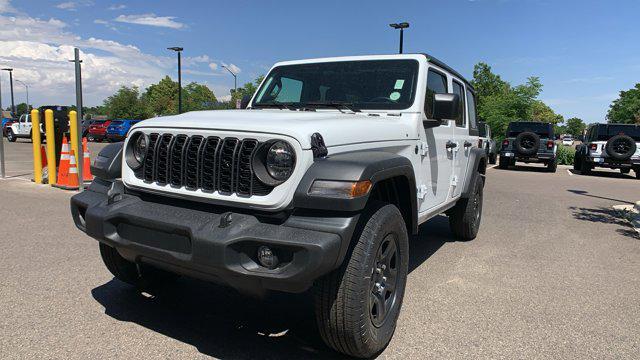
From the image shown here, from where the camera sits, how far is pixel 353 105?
12.5 feet

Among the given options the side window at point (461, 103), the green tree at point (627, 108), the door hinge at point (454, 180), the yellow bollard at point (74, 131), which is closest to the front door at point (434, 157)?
the door hinge at point (454, 180)

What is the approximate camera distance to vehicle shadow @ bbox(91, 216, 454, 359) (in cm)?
295

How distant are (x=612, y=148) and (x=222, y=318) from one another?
54.8ft

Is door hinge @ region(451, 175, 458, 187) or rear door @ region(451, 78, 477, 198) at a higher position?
rear door @ region(451, 78, 477, 198)

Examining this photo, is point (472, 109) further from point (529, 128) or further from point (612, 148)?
point (529, 128)

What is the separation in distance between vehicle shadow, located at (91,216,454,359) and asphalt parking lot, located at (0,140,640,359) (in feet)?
0.04

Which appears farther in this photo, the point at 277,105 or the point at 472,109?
the point at 472,109

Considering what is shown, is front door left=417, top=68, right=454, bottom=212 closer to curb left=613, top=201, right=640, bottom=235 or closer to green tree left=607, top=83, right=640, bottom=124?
curb left=613, top=201, right=640, bottom=235

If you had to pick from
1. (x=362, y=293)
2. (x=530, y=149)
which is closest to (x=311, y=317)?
(x=362, y=293)

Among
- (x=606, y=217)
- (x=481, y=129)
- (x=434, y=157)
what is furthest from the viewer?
(x=606, y=217)

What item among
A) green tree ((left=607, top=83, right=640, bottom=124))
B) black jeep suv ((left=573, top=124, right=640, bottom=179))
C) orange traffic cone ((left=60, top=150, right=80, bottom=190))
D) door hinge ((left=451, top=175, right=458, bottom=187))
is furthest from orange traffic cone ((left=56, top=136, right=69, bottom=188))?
green tree ((left=607, top=83, right=640, bottom=124))

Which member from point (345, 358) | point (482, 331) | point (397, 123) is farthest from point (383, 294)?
point (397, 123)

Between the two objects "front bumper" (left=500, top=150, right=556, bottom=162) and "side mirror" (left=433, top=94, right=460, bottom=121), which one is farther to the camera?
"front bumper" (left=500, top=150, right=556, bottom=162)

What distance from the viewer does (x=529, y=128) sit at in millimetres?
19219
